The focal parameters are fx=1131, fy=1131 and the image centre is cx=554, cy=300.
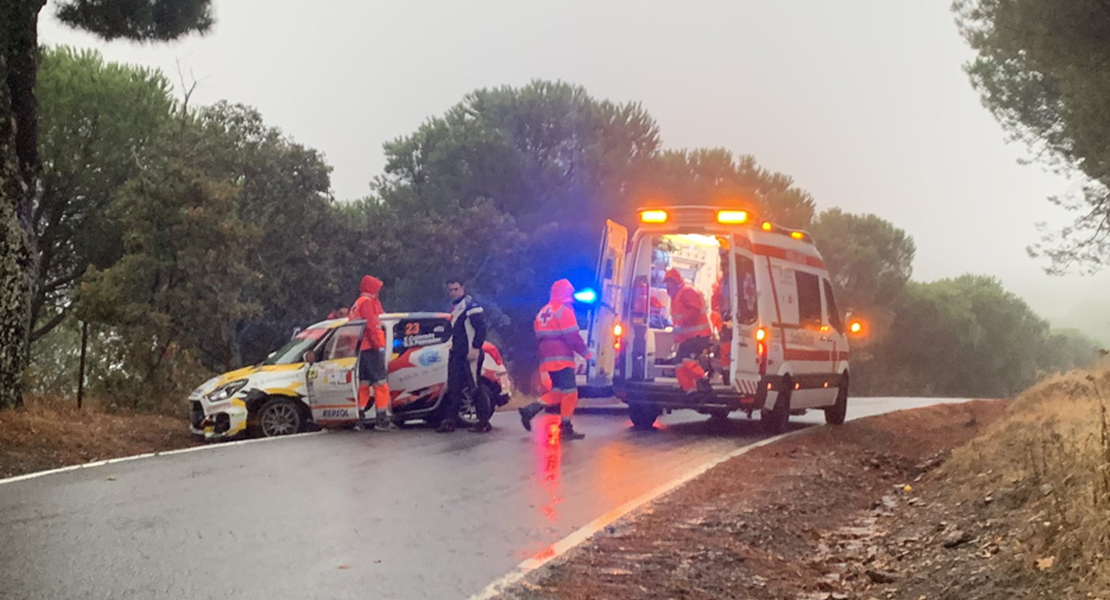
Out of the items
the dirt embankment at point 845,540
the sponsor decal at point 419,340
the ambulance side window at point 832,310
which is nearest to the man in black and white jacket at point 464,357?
the sponsor decal at point 419,340

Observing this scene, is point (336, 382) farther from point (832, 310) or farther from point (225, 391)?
point (832, 310)

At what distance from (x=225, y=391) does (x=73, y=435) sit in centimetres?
192

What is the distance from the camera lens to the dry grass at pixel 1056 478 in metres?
5.27

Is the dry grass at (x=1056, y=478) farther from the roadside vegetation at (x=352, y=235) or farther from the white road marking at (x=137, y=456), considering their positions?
the roadside vegetation at (x=352, y=235)

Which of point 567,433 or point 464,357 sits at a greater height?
point 464,357

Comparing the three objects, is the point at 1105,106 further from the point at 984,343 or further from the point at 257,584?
the point at 984,343

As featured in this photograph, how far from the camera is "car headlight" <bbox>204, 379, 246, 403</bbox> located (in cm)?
1373

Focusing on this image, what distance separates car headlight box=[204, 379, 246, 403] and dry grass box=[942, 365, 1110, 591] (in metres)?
8.28

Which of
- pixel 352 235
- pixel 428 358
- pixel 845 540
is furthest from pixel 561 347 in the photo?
pixel 352 235

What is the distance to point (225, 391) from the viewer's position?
1381cm

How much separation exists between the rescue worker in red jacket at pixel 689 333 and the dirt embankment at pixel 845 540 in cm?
308

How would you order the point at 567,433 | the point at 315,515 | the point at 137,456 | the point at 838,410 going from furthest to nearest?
the point at 838,410 → the point at 567,433 → the point at 137,456 → the point at 315,515

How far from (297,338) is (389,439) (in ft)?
8.01

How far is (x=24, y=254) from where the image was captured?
1330 centimetres
